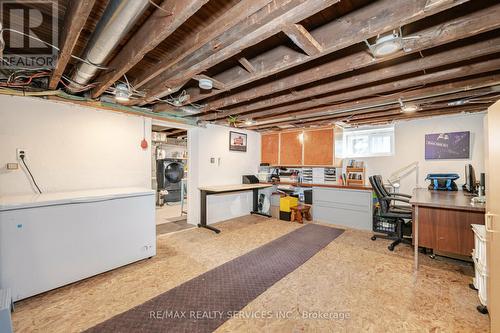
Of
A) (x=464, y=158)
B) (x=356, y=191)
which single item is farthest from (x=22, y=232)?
(x=464, y=158)

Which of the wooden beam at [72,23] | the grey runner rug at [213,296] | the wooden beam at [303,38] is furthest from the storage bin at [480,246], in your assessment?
the wooden beam at [72,23]

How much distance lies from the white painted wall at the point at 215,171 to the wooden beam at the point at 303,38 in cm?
331

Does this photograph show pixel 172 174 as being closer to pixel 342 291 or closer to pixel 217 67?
pixel 217 67

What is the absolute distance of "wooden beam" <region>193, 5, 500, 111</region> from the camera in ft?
4.60

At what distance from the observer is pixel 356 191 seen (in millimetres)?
4367

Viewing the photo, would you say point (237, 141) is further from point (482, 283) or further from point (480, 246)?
point (482, 283)

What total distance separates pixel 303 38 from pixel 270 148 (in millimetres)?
4396

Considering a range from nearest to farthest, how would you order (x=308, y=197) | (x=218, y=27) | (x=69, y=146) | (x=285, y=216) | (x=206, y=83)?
(x=218, y=27) → (x=206, y=83) → (x=69, y=146) → (x=285, y=216) → (x=308, y=197)

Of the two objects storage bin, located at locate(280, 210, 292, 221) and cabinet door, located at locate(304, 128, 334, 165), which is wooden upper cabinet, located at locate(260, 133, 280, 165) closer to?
cabinet door, located at locate(304, 128, 334, 165)

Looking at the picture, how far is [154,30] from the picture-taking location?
154 centimetres

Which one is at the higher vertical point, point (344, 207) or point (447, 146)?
point (447, 146)

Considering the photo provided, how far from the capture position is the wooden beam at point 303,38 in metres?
1.47

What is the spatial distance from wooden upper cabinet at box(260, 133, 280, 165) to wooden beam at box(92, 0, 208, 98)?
423 centimetres

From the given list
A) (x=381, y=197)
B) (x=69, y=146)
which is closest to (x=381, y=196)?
(x=381, y=197)
